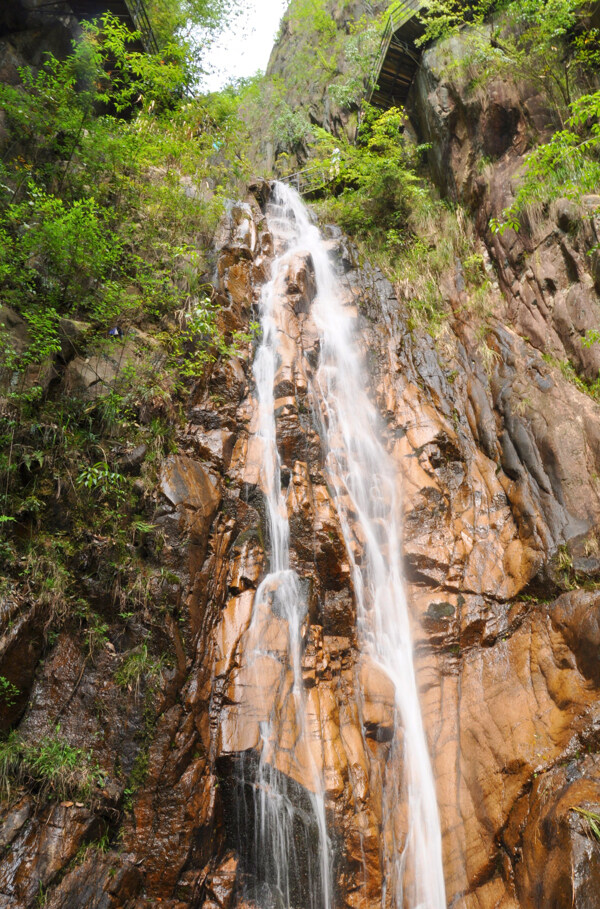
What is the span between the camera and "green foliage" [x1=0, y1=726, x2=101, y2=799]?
14.8 feet

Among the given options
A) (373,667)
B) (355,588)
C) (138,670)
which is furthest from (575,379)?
(138,670)

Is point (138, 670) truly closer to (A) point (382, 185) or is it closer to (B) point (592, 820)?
(B) point (592, 820)

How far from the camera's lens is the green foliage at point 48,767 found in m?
4.52

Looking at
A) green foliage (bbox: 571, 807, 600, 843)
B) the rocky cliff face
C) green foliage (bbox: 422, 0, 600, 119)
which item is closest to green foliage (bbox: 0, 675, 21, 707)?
the rocky cliff face

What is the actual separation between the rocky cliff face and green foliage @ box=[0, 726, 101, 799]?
99 millimetres

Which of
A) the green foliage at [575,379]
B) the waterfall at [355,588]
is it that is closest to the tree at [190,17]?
the waterfall at [355,588]

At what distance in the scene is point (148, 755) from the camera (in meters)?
5.05

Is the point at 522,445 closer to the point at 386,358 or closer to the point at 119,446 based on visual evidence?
the point at 386,358

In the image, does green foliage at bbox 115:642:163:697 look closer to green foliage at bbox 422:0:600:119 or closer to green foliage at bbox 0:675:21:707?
green foliage at bbox 0:675:21:707

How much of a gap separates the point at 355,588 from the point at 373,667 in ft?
3.52

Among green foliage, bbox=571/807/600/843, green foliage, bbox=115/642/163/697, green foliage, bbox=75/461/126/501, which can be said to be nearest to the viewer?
green foliage, bbox=571/807/600/843

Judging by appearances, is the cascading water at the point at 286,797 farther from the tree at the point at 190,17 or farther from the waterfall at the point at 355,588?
the tree at the point at 190,17

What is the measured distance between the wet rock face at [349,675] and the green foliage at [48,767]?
0.31ft

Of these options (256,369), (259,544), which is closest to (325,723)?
(259,544)
